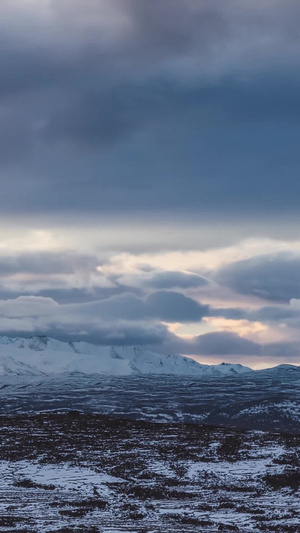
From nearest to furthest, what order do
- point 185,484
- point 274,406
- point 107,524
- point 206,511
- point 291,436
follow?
point 107,524 < point 206,511 < point 185,484 < point 291,436 < point 274,406

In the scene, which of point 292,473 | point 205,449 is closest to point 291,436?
point 205,449

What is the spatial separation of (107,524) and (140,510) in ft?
14.2

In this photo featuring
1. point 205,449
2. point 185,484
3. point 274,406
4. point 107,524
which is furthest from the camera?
point 274,406

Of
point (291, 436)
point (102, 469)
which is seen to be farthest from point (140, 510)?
point (291, 436)

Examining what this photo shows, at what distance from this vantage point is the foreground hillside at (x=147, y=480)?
42.8 m

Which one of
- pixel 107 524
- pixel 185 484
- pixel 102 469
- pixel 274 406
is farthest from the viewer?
pixel 274 406

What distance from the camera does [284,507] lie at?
1863 inches

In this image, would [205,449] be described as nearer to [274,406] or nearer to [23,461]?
[23,461]

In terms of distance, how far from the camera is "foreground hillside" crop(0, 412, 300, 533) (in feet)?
141

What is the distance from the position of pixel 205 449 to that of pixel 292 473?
14051 millimetres

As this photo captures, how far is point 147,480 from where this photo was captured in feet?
188

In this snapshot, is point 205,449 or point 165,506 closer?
point 165,506

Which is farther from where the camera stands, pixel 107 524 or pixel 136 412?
pixel 136 412

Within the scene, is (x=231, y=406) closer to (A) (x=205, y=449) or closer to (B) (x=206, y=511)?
(A) (x=205, y=449)
